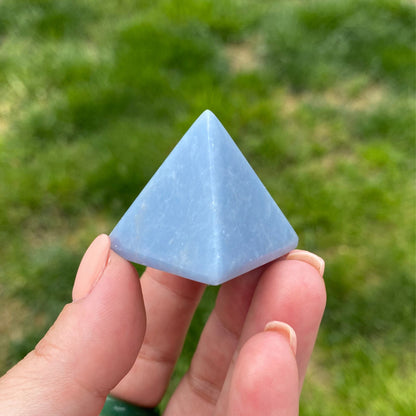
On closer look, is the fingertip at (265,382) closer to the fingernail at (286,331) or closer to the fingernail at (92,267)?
the fingernail at (286,331)

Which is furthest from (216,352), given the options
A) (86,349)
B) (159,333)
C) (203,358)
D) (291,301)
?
(86,349)

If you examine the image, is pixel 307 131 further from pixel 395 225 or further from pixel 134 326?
pixel 134 326

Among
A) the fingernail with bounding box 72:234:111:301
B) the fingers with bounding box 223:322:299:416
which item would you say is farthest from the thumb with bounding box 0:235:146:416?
the fingers with bounding box 223:322:299:416

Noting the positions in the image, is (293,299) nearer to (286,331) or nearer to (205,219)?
(286,331)

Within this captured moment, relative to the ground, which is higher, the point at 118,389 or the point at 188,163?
the point at 188,163

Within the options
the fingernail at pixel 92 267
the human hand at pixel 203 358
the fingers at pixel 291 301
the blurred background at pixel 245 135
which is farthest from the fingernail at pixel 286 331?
the blurred background at pixel 245 135

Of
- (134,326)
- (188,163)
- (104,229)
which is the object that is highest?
(188,163)

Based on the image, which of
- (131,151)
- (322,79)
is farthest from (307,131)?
(131,151)

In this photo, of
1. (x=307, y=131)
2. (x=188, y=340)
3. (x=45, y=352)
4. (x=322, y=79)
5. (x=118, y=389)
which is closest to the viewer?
(x=45, y=352)
